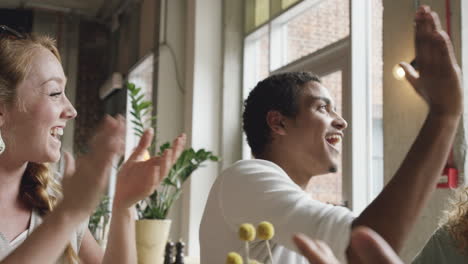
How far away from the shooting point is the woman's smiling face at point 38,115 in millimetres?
1357

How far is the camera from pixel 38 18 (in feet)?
26.0

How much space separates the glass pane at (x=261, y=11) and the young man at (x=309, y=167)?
3.15m

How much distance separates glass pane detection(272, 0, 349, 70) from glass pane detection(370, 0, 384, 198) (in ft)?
0.84

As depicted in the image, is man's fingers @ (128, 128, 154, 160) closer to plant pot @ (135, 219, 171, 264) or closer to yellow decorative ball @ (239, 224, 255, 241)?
yellow decorative ball @ (239, 224, 255, 241)

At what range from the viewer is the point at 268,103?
5.49 feet

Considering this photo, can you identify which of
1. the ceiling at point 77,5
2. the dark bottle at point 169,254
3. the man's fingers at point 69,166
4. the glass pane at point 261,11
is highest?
the ceiling at point 77,5

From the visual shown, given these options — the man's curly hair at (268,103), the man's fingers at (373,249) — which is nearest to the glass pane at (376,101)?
the man's curly hair at (268,103)

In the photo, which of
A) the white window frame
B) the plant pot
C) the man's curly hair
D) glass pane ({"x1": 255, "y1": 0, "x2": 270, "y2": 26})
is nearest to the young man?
the man's curly hair

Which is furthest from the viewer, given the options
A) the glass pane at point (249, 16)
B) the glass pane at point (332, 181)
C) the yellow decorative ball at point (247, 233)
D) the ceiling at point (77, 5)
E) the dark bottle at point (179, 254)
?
the ceiling at point (77, 5)

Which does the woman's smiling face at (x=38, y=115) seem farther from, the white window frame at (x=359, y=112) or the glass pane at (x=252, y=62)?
the glass pane at (x=252, y=62)

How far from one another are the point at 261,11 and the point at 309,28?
0.66 m

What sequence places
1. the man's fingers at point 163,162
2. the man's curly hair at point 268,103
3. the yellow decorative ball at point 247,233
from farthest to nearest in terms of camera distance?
the man's curly hair at point 268,103
the man's fingers at point 163,162
the yellow decorative ball at point 247,233

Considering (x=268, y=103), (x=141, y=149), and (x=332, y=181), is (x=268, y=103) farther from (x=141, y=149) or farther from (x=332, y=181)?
(x=332, y=181)

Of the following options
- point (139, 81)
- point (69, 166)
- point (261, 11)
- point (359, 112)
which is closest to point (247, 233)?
point (69, 166)
